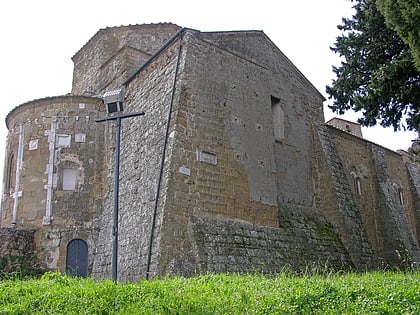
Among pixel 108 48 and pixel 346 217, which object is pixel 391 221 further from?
pixel 108 48

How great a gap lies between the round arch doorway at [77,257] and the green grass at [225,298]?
5.85 metres

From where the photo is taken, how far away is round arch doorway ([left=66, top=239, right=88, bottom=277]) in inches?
539

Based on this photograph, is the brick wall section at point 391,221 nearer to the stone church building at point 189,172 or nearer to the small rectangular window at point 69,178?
the stone church building at point 189,172

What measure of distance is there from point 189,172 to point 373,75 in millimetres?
4643

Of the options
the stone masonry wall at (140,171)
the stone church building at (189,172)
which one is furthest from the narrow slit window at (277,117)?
the stone masonry wall at (140,171)

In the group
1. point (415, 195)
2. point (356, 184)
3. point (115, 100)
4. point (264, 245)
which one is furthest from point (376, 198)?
point (115, 100)

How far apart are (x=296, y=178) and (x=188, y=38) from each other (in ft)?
17.8

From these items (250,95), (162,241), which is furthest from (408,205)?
(162,241)

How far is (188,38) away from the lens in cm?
1247

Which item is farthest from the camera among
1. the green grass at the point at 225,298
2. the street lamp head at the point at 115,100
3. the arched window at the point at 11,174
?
the arched window at the point at 11,174

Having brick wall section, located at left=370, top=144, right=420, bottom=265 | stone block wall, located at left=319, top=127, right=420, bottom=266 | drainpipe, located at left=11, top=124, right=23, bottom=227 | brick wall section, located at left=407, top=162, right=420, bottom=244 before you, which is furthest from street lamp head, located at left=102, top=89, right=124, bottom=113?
brick wall section, located at left=407, top=162, right=420, bottom=244

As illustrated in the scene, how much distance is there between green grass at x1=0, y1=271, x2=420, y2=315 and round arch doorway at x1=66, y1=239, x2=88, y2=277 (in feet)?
19.2

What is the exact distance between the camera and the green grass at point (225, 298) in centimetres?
629

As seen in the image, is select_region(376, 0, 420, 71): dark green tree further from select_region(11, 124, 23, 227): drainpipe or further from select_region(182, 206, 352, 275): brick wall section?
select_region(11, 124, 23, 227): drainpipe
